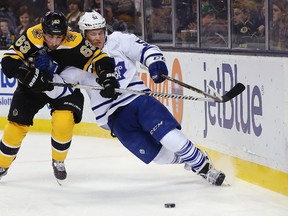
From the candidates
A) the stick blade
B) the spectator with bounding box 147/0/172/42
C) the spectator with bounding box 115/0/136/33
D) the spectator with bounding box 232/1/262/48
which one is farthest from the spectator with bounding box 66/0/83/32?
the stick blade

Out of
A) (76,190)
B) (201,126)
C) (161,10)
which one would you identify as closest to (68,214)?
(76,190)

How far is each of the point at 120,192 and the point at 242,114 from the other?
836 mm

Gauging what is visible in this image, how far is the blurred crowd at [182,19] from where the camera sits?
607 centimetres

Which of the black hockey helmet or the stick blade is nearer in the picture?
the stick blade

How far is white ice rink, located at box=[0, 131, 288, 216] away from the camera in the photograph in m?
4.92

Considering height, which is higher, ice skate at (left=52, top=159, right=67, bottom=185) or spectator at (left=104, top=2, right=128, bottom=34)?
spectator at (left=104, top=2, right=128, bottom=34)

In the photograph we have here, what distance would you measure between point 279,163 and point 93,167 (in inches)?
61.2

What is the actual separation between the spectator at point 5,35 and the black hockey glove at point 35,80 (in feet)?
11.6

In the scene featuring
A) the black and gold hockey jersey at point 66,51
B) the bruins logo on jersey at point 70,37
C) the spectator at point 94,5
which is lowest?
the black and gold hockey jersey at point 66,51

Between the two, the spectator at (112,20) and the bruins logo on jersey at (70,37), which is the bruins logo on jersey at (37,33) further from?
the spectator at (112,20)

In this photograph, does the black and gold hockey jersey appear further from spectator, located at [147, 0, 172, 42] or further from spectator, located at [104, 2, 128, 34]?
spectator, located at [104, 2, 128, 34]

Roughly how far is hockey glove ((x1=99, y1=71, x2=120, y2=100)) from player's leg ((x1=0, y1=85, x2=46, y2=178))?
0.50m

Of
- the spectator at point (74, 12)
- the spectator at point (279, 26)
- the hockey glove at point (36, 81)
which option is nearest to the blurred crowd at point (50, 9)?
the spectator at point (74, 12)

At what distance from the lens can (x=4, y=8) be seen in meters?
9.16
